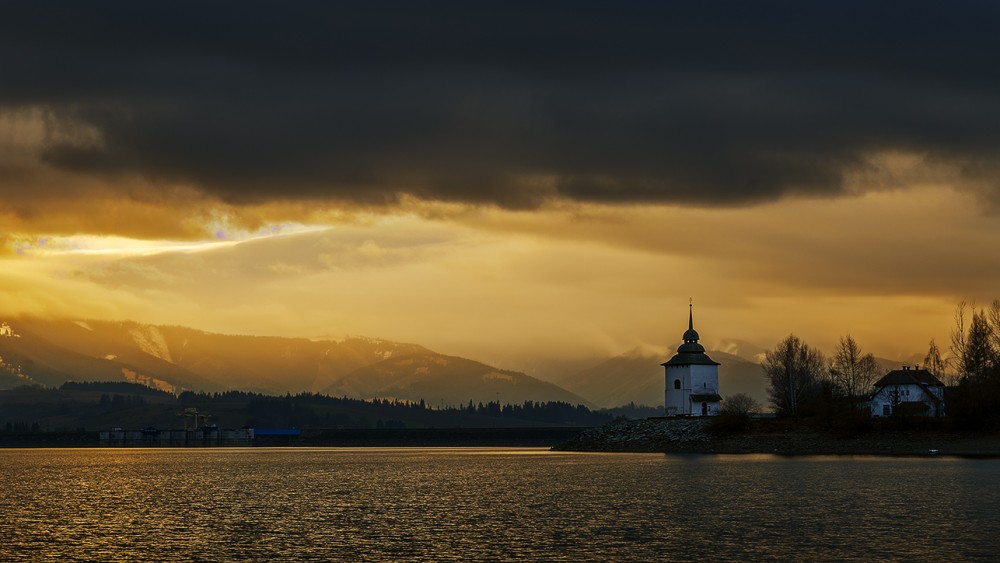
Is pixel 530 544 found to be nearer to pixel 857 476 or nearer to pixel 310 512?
pixel 310 512

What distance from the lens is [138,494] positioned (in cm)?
12431

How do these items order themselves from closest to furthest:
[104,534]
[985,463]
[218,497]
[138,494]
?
[104,534] < [218,497] < [138,494] < [985,463]

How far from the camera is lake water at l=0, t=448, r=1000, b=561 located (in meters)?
71.0

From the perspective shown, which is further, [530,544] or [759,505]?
[759,505]

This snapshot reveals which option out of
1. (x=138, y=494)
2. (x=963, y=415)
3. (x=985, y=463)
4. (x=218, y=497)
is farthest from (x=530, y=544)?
(x=963, y=415)

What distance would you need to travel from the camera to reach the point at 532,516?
91.4m

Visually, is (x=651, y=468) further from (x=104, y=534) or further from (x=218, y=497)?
(x=104, y=534)

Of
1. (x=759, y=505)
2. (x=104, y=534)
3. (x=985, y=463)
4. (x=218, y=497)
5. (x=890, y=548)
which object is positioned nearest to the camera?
(x=890, y=548)

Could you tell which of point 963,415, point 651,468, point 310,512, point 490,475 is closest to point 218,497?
point 310,512

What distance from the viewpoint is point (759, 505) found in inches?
3807

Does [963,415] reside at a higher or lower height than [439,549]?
higher

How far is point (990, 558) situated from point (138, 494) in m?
86.4

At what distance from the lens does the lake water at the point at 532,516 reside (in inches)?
2795

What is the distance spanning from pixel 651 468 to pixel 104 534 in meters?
87.1
